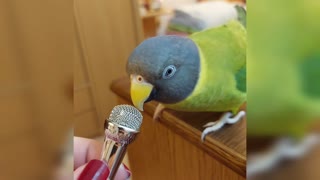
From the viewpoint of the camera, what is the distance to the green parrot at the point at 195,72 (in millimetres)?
319

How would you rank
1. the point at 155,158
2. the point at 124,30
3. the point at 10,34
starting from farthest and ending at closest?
the point at 124,30 → the point at 155,158 → the point at 10,34

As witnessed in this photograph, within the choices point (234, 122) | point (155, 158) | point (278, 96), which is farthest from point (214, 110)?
point (278, 96)

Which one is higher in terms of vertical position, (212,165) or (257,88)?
(257,88)

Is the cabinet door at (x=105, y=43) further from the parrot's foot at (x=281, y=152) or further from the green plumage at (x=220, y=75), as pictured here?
the parrot's foot at (x=281, y=152)

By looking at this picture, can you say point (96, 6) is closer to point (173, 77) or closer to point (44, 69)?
point (173, 77)

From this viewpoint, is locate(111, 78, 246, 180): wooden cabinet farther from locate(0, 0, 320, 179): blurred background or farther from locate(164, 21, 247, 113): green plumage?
locate(0, 0, 320, 179): blurred background

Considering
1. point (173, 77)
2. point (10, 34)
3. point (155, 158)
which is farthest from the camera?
point (155, 158)

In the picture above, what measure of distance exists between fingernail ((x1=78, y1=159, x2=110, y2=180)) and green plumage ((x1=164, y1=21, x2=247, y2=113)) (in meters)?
0.19

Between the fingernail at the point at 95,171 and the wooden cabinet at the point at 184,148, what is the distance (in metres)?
0.17

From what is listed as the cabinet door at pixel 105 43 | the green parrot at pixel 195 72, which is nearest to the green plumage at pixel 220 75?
the green parrot at pixel 195 72

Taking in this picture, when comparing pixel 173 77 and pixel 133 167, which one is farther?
pixel 133 167

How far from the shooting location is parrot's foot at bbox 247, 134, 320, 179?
0.41 ft

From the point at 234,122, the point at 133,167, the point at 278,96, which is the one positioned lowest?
the point at 133,167

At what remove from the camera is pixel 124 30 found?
0.60 meters
